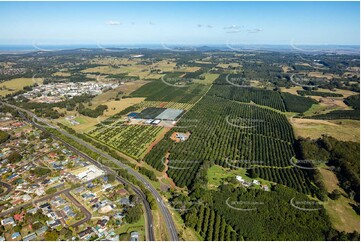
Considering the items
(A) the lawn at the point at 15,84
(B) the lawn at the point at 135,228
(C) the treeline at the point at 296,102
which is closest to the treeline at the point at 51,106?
(A) the lawn at the point at 15,84

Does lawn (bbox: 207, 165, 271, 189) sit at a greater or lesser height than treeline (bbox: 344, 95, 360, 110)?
lesser

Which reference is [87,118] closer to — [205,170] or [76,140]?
[76,140]

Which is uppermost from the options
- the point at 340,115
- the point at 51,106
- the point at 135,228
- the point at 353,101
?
the point at 353,101

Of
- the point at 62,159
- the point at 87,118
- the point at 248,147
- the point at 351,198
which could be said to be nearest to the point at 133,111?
the point at 87,118

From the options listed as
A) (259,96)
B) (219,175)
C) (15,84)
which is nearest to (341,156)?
(219,175)

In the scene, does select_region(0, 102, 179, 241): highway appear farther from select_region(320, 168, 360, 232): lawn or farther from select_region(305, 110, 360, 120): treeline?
select_region(305, 110, 360, 120): treeline

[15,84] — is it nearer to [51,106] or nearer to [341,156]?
[51,106]

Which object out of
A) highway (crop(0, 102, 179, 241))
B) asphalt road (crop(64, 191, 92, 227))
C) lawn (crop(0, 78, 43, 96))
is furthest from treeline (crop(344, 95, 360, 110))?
lawn (crop(0, 78, 43, 96))

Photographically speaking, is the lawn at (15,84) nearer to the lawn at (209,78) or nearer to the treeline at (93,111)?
the treeline at (93,111)

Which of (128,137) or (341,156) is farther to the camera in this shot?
(128,137)
